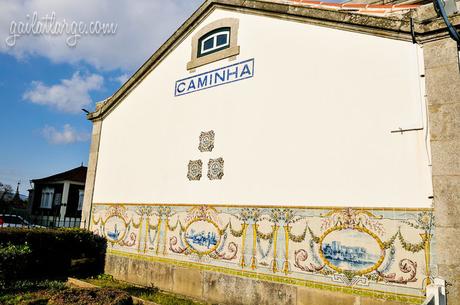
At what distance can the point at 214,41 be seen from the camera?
973 cm

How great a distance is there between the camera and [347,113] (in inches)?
265

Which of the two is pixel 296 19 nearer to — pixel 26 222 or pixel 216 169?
pixel 216 169

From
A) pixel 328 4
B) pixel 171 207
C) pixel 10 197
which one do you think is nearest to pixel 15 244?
pixel 171 207

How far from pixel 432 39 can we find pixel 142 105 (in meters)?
8.20

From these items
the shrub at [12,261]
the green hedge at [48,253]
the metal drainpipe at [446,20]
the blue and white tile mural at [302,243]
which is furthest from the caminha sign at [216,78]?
the shrub at [12,261]

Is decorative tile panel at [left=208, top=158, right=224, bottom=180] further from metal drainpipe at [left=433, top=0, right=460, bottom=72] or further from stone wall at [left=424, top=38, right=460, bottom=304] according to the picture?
metal drainpipe at [left=433, top=0, right=460, bottom=72]

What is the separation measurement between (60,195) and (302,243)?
26806 millimetres

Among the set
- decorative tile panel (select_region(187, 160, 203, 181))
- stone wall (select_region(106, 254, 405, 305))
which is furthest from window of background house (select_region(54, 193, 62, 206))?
decorative tile panel (select_region(187, 160, 203, 181))

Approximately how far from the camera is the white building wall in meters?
6.15

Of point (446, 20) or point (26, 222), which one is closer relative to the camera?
point (446, 20)

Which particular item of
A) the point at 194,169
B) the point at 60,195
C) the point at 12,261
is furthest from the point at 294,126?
the point at 60,195

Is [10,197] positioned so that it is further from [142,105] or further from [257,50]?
[257,50]

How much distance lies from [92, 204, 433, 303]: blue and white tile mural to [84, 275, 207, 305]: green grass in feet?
2.69

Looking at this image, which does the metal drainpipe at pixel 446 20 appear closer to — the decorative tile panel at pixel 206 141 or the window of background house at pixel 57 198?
the decorative tile panel at pixel 206 141
